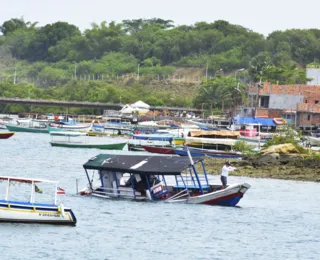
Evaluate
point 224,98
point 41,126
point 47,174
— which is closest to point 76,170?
point 47,174

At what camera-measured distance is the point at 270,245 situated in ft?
182

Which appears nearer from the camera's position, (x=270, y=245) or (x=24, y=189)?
(x=270, y=245)

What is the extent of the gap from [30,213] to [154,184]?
42.0ft

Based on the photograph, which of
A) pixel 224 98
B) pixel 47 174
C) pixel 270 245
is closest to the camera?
pixel 270 245

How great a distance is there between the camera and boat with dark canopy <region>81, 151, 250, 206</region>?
2537 inches

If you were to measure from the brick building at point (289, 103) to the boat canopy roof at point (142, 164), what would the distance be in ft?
313

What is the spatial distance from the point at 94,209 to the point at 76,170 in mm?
29571

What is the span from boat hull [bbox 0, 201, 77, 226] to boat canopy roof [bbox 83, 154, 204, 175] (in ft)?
31.9

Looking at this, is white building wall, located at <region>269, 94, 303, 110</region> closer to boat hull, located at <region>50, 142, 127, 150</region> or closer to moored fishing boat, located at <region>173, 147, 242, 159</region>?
boat hull, located at <region>50, 142, 127, 150</region>

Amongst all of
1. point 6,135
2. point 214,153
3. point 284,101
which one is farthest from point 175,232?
point 284,101

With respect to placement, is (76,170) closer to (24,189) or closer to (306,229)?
(24,189)

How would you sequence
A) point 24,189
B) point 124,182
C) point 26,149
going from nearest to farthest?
point 124,182 → point 24,189 → point 26,149

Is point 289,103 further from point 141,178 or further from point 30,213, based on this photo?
point 30,213

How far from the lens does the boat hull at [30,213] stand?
178ft
